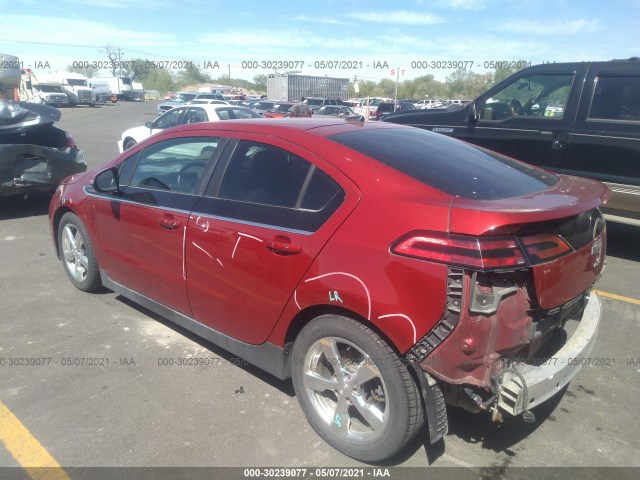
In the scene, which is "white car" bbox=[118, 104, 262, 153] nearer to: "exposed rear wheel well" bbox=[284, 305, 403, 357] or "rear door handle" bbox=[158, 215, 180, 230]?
"rear door handle" bbox=[158, 215, 180, 230]

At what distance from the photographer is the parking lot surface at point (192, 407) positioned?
2680 millimetres

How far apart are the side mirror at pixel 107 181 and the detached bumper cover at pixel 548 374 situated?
10.1 feet

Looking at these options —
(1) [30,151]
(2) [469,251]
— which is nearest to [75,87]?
(1) [30,151]

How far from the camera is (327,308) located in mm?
2588

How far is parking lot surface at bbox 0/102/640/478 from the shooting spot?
268cm

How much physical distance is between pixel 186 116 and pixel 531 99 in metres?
8.74

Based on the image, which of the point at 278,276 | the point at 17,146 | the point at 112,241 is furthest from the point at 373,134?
the point at 17,146

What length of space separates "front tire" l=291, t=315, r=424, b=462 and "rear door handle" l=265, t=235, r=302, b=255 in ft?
1.23

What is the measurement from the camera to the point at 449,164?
9.40 feet

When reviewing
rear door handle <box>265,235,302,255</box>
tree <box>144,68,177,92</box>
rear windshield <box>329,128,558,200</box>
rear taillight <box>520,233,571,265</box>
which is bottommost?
tree <box>144,68,177,92</box>

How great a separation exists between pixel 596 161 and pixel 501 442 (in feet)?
13.9

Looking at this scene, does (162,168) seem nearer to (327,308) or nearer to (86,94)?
(327,308)

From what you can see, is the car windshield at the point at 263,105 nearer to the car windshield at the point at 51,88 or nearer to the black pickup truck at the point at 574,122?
the black pickup truck at the point at 574,122

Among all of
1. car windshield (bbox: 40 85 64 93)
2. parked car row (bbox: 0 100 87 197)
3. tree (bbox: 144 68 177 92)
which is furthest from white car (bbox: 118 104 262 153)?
tree (bbox: 144 68 177 92)
